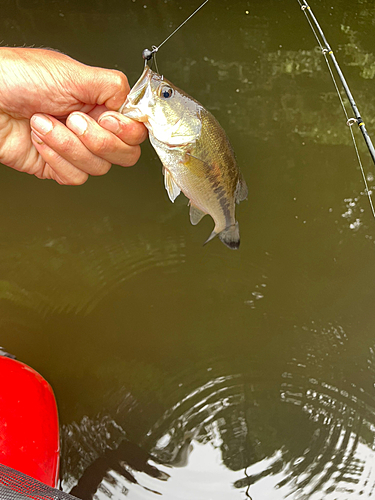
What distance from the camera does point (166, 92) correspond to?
1227mm

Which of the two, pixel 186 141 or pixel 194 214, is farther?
pixel 194 214

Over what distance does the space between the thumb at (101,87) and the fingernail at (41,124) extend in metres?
0.13

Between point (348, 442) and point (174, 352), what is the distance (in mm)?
992

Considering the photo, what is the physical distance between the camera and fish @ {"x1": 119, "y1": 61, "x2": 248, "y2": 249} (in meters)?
1.23

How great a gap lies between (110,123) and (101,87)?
0.38 ft

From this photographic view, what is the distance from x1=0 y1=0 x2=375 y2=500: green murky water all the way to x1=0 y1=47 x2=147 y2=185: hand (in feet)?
3.03

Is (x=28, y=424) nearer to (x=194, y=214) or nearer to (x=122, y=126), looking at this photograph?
(x=194, y=214)

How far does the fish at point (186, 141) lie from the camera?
48.5 inches


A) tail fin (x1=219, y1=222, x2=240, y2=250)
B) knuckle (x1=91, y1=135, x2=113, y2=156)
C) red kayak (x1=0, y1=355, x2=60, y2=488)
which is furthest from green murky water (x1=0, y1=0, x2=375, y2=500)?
knuckle (x1=91, y1=135, x2=113, y2=156)

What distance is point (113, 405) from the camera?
2012mm

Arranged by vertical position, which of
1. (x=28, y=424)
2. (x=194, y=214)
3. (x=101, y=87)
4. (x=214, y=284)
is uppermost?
(x=101, y=87)

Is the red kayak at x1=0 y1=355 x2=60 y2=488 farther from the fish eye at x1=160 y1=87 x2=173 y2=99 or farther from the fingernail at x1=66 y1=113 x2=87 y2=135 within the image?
the fish eye at x1=160 y1=87 x2=173 y2=99

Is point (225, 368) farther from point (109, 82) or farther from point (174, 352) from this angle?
point (109, 82)

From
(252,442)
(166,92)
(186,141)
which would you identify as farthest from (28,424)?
(166,92)
